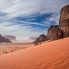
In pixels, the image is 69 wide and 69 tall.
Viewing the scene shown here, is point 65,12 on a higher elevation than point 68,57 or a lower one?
higher

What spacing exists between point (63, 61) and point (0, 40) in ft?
299

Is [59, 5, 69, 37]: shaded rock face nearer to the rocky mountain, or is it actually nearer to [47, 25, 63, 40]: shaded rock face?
→ the rocky mountain

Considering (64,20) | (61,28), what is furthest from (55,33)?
(64,20)

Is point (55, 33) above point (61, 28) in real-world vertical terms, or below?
below

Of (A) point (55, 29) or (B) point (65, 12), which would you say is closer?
(A) point (55, 29)

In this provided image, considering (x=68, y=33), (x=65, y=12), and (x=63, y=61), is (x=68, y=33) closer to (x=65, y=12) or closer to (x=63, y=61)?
(x=65, y=12)

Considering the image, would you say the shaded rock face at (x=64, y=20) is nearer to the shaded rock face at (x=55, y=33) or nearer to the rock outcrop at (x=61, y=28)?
the rock outcrop at (x=61, y=28)

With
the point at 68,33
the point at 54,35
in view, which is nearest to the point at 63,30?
the point at 68,33

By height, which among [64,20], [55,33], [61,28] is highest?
[64,20]

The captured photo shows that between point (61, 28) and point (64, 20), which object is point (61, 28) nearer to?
point (61, 28)

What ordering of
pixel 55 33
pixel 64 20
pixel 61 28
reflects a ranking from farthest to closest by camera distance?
pixel 64 20, pixel 61 28, pixel 55 33

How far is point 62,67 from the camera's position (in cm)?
401

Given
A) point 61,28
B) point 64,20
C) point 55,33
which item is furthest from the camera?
point 64,20

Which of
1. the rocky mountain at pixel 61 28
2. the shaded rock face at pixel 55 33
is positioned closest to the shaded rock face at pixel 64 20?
the rocky mountain at pixel 61 28
